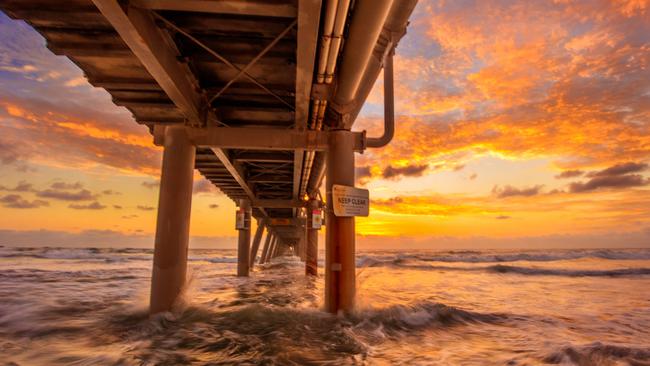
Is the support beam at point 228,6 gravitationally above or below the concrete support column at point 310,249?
above

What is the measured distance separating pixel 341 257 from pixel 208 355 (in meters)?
3.20

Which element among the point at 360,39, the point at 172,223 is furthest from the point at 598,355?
the point at 172,223

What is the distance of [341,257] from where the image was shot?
7465 mm

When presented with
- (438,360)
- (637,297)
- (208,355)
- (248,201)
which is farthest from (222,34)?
(637,297)

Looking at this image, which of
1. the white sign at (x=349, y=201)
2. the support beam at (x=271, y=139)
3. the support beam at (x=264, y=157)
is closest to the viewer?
the white sign at (x=349, y=201)

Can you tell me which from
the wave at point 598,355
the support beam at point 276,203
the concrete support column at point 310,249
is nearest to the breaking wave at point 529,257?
the concrete support column at point 310,249

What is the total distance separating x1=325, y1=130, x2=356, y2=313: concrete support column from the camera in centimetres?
739

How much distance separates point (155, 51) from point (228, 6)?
133 centimetres

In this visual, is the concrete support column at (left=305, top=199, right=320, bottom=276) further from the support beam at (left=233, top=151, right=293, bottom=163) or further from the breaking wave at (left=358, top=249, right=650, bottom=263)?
the breaking wave at (left=358, top=249, right=650, bottom=263)

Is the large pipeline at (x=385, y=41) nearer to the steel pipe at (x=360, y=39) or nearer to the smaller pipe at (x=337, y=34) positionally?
the steel pipe at (x=360, y=39)

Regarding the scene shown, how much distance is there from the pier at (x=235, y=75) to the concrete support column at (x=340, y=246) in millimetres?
21

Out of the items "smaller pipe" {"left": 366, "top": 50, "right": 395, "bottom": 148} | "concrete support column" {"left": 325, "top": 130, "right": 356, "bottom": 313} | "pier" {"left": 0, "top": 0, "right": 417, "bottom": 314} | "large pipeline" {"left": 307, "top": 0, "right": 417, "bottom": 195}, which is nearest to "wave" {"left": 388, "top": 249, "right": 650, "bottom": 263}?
"concrete support column" {"left": 325, "top": 130, "right": 356, "bottom": 313}

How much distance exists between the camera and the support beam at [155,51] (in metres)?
4.27

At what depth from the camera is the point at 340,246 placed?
746 cm
